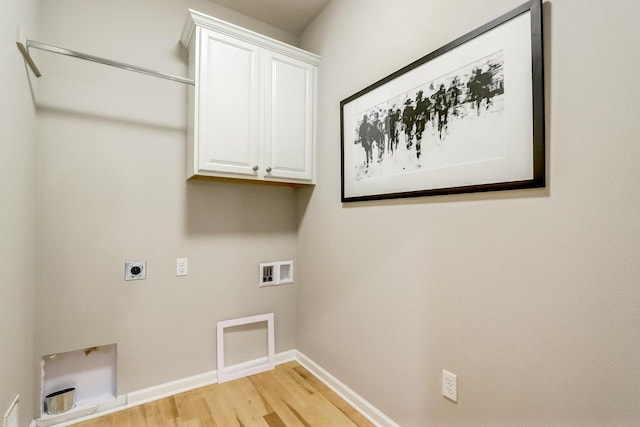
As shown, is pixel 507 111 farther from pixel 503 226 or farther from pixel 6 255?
pixel 6 255

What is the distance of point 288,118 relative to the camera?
2.13 m

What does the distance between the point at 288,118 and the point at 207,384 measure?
6.54 feet

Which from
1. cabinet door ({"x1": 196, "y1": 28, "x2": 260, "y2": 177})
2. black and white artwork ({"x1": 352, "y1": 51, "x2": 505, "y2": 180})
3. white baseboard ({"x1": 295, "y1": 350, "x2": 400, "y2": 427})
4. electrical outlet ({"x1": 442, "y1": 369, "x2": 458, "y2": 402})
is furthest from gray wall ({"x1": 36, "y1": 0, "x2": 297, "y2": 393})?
electrical outlet ({"x1": 442, "y1": 369, "x2": 458, "y2": 402})

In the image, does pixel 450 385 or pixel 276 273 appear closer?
pixel 450 385

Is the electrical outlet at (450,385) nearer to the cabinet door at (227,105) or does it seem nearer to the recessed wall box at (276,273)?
the recessed wall box at (276,273)

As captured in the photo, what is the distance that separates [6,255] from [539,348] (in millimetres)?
2140

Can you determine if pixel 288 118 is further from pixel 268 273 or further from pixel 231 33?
pixel 268 273

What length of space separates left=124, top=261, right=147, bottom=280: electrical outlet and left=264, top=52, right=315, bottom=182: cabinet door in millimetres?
996

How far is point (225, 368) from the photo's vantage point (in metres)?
Answer: 2.17

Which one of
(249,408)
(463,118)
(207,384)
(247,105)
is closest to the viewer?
(463,118)

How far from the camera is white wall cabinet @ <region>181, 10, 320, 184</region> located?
71.8 inches

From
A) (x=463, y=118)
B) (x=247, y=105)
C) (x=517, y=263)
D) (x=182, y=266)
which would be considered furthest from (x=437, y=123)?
(x=182, y=266)

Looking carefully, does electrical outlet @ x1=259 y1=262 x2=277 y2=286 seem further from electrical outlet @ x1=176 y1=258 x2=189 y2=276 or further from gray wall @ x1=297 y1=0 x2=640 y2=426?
gray wall @ x1=297 y1=0 x2=640 y2=426

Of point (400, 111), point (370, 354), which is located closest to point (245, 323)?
point (370, 354)
